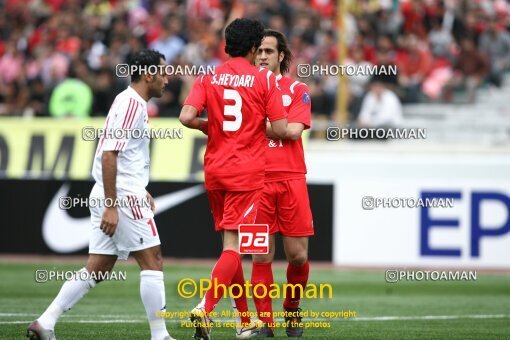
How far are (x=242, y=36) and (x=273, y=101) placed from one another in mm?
579

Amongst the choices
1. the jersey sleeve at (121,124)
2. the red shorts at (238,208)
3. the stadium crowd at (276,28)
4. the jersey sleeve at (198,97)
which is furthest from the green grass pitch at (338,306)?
the stadium crowd at (276,28)

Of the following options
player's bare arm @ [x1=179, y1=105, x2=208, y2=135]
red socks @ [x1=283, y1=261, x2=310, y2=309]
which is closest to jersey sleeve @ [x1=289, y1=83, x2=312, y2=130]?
player's bare arm @ [x1=179, y1=105, x2=208, y2=135]

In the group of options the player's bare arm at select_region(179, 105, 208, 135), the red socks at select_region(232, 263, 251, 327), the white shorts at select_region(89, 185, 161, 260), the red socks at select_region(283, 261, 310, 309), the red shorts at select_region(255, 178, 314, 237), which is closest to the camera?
the white shorts at select_region(89, 185, 161, 260)

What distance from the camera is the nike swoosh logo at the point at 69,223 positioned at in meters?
17.4

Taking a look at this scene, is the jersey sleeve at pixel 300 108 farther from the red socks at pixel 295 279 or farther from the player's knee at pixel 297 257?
the red socks at pixel 295 279

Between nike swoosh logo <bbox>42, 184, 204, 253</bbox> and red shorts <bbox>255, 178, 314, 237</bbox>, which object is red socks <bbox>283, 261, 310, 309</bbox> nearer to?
red shorts <bbox>255, 178, 314, 237</bbox>

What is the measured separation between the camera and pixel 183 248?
17.5 metres

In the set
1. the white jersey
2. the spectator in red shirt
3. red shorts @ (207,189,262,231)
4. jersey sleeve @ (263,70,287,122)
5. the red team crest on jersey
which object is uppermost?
the spectator in red shirt

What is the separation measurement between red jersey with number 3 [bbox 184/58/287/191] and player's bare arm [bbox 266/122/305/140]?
11.9 inches

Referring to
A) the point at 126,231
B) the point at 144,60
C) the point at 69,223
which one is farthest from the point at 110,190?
the point at 69,223

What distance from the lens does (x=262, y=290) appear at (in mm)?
9523

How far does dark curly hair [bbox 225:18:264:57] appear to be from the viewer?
8742mm

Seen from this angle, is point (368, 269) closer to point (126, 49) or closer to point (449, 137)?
point (449, 137)

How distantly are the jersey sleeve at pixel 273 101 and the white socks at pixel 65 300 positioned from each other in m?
1.96
